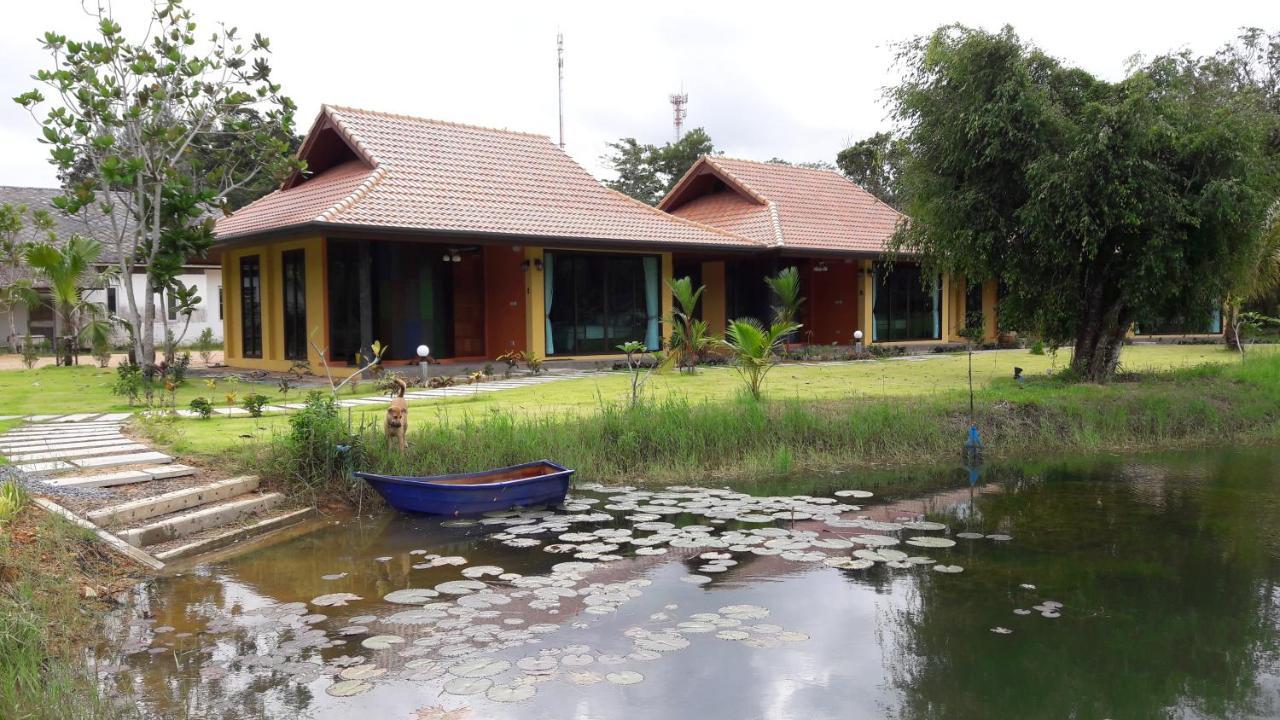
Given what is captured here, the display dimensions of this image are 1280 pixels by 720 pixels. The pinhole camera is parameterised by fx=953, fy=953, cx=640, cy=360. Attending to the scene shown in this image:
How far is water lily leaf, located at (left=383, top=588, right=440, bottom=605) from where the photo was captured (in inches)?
205

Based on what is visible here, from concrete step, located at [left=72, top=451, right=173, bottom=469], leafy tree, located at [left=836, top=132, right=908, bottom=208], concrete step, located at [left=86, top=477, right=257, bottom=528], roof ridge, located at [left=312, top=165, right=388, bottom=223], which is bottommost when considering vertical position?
concrete step, located at [left=86, top=477, right=257, bottom=528]

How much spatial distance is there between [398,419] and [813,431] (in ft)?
13.1

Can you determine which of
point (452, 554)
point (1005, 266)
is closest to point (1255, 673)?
point (452, 554)

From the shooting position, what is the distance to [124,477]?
680 centimetres

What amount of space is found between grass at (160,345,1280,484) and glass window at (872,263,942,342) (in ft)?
31.9

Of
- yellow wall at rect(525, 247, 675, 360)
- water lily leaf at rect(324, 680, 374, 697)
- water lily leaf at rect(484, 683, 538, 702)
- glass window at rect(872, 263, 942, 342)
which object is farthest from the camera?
glass window at rect(872, 263, 942, 342)

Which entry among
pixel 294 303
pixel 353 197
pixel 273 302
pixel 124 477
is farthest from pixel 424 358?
pixel 124 477

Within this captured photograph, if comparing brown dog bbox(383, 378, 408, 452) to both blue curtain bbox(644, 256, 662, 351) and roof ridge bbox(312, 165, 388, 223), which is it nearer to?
roof ridge bbox(312, 165, 388, 223)

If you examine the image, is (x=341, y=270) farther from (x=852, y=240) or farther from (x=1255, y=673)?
(x=1255, y=673)

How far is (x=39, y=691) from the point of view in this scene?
12.3 ft

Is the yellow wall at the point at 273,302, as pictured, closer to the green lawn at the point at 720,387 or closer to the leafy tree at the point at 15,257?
the leafy tree at the point at 15,257

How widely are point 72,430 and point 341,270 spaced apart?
6.17 metres

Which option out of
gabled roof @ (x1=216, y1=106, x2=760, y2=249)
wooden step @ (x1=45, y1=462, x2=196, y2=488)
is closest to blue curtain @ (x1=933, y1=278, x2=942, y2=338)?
gabled roof @ (x1=216, y1=106, x2=760, y2=249)

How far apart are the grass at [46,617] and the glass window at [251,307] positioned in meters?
11.5
